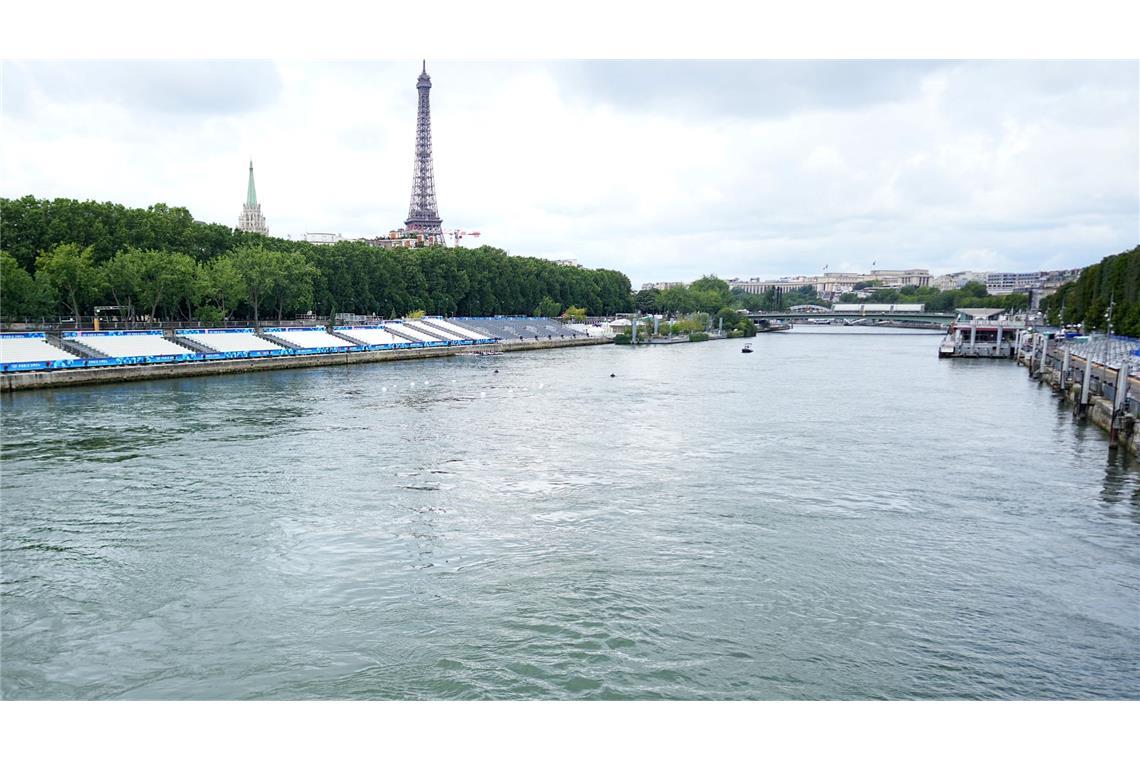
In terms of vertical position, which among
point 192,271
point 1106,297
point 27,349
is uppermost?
point 192,271

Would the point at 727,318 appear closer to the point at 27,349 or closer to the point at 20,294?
the point at 20,294

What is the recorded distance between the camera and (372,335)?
4784 centimetres

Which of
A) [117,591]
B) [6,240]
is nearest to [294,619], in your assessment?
[117,591]

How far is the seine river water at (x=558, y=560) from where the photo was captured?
7.20 m

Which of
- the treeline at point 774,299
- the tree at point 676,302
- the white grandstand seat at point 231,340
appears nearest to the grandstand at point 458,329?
the white grandstand seat at point 231,340

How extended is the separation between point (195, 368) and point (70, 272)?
7.67 m

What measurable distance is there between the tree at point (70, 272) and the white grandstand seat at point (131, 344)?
3.28 m

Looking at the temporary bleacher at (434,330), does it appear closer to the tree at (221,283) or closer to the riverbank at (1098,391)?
the tree at (221,283)

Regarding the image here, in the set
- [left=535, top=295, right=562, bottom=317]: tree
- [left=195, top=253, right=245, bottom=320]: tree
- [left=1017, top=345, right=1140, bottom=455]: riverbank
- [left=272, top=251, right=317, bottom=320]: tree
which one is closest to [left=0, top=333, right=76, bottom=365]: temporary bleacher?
[left=195, top=253, right=245, bottom=320]: tree

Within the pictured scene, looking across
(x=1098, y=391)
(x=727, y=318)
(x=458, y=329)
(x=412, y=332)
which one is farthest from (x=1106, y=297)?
(x=412, y=332)

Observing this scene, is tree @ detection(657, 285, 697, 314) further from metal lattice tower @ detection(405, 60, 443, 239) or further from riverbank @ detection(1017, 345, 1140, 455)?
riverbank @ detection(1017, 345, 1140, 455)

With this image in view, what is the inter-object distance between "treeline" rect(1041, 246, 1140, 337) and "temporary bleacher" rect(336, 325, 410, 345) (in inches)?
1619

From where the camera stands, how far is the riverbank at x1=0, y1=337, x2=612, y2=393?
26500 millimetres

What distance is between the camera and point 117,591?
29.0 feet
